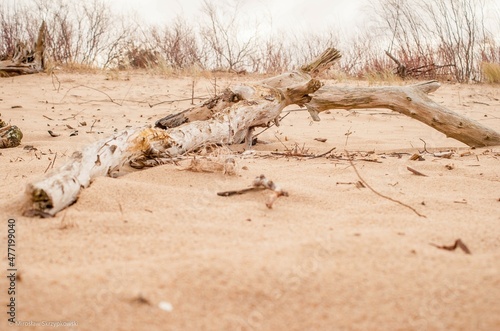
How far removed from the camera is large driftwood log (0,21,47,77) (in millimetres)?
6742

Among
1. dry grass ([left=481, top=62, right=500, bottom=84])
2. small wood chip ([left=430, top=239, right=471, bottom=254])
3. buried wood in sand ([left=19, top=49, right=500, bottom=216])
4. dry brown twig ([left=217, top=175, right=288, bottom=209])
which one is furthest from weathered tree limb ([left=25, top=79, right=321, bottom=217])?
dry grass ([left=481, top=62, right=500, bottom=84])

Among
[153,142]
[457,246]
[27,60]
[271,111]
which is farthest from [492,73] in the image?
[27,60]

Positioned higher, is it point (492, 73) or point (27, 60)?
point (492, 73)

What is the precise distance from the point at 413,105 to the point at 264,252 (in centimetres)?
254

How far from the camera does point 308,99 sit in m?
3.30

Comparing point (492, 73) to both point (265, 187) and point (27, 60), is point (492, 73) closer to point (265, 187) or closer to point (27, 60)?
point (265, 187)

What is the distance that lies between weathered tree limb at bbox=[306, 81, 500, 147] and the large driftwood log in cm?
534

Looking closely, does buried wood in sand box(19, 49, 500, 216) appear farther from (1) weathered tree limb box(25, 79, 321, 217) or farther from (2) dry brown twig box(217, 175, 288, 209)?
(2) dry brown twig box(217, 175, 288, 209)

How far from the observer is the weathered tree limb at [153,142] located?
4.82ft

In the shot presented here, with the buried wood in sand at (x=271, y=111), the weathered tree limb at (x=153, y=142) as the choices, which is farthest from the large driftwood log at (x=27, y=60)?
the weathered tree limb at (x=153, y=142)

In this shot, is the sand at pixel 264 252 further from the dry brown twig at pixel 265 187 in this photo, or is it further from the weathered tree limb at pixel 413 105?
the weathered tree limb at pixel 413 105

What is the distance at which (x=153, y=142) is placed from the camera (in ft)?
7.61

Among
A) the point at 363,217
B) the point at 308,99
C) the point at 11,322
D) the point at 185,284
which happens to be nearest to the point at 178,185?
the point at 363,217

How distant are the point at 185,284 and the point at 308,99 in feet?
8.25
